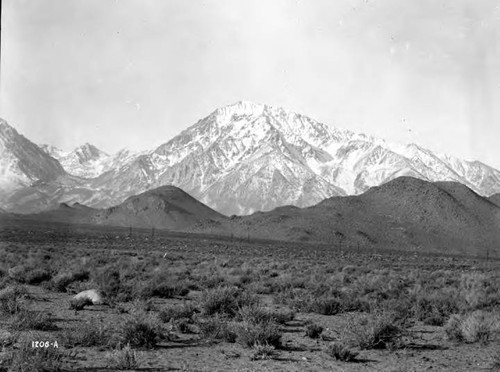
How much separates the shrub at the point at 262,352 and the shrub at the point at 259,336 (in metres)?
0.45

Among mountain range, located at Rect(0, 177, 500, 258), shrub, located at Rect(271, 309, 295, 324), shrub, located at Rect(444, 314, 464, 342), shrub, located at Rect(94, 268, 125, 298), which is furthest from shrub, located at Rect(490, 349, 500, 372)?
mountain range, located at Rect(0, 177, 500, 258)

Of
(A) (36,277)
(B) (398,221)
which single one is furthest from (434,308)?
(B) (398,221)

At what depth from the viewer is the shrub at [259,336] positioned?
13987 mm

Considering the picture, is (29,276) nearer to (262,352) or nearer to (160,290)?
(160,290)

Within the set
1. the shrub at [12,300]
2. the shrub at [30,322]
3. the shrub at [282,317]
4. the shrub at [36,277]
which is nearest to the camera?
the shrub at [30,322]

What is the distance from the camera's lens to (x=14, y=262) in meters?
33.6

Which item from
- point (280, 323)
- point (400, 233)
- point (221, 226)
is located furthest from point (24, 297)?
point (221, 226)

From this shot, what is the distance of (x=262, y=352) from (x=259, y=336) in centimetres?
81

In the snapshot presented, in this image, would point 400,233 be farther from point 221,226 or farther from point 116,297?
point 116,297

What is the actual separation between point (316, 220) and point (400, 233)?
24808mm

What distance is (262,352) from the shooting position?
13.3m

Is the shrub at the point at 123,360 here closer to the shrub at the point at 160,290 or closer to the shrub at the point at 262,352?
Answer: the shrub at the point at 262,352

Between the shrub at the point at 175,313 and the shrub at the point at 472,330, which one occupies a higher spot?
the shrub at the point at 472,330

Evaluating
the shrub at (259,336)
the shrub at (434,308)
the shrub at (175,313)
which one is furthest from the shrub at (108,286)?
the shrub at (434,308)
